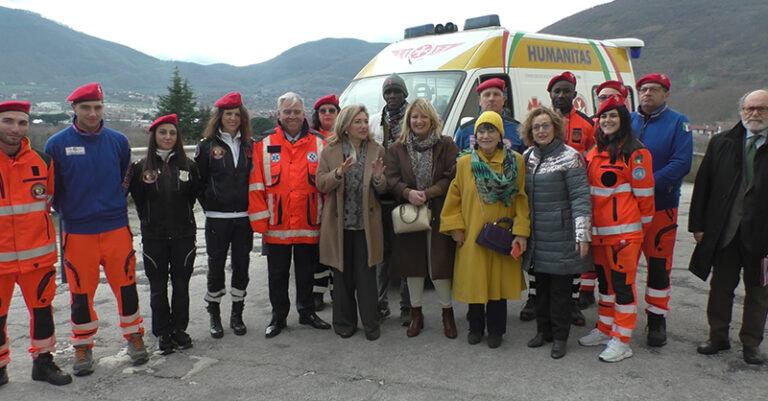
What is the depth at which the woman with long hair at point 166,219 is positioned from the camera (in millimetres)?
3898

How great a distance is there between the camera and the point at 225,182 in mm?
4148

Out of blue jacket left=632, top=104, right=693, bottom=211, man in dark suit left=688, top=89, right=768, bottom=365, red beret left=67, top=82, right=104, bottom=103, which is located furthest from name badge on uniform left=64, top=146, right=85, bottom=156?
man in dark suit left=688, top=89, right=768, bottom=365

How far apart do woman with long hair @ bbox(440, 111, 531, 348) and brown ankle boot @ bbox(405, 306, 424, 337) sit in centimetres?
45

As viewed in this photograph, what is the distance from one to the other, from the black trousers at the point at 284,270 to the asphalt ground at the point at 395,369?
0.82 ft

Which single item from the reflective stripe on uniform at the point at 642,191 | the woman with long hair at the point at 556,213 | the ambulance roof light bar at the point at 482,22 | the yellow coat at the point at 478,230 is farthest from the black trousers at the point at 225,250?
the ambulance roof light bar at the point at 482,22

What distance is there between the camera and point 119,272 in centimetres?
380

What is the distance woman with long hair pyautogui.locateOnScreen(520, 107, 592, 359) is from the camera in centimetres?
363

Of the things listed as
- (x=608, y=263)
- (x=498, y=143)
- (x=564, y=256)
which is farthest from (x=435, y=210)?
(x=608, y=263)

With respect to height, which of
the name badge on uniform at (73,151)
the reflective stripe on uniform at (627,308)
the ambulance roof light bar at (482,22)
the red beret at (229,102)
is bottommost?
the reflective stripe on uniform at (627,308)

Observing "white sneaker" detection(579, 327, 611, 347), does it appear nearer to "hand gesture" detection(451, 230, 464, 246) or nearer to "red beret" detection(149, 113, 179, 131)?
"hand gesture" detection(451, 230, 464, 246)

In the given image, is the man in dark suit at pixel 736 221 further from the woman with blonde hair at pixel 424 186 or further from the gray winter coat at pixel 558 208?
the woman with blonde hair at pixel 424 186

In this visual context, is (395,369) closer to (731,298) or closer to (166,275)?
(166,275)

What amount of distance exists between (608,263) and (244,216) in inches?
111

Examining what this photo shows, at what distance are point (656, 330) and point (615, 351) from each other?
54 cm
